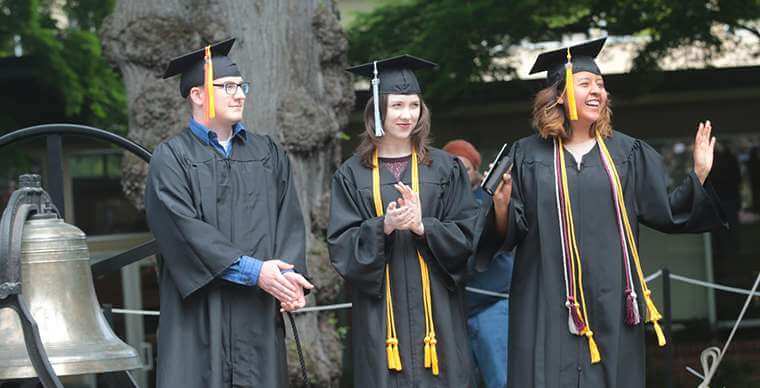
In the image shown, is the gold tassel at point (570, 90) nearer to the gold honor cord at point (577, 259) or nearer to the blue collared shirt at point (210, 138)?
the gold honor cord at point (577, 259)

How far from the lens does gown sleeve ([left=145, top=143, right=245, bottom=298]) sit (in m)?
4.86

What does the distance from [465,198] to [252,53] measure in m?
1.80

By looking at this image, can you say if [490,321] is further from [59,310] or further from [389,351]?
[59,310]

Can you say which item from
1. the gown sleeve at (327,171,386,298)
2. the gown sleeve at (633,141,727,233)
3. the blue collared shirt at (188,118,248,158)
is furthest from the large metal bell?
the gown sleeve at (633,141,727,233)

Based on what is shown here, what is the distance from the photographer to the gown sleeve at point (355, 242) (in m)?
5.15

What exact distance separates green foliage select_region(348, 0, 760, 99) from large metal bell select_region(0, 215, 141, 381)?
5.73m

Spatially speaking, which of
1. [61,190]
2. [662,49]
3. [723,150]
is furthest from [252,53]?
[723,150]

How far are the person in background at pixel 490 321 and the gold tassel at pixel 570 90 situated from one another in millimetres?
1146

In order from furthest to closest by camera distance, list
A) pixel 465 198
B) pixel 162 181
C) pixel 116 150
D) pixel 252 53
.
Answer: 1. pixel 116 150
2. pixel 252 53
3. pixel 465 198
4. pixel 162 181

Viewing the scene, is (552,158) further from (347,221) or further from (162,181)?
(162,181)

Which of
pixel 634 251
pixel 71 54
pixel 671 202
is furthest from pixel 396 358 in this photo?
pixel 71 54

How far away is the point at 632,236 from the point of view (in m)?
5.15

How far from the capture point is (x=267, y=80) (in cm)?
661

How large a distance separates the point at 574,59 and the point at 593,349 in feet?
4.19
